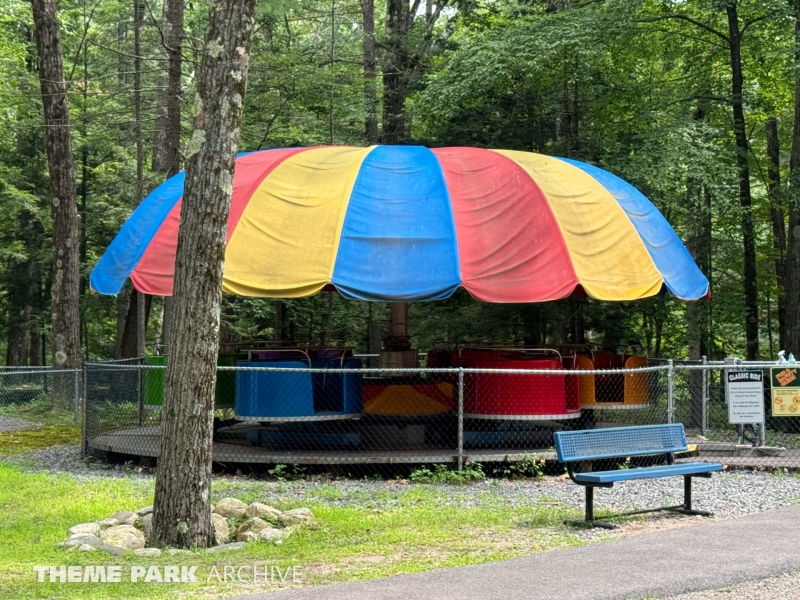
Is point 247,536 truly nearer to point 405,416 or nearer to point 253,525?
point 253,525

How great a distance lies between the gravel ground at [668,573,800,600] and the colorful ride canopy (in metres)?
6.26

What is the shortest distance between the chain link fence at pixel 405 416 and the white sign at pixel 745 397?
21 centimetres

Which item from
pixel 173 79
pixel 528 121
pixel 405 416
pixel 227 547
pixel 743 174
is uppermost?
pixel 173 79

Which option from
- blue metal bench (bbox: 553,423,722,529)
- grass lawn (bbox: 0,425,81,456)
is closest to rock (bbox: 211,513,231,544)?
blue metal bench (bbox: 553,423,722,529)

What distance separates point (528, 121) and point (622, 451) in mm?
13919

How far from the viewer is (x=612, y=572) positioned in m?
6.97

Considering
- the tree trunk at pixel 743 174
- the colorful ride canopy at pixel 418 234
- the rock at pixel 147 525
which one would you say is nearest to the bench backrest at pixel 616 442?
the colorful ride canopy at pixel 418 234

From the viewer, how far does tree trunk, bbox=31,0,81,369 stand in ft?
73.9

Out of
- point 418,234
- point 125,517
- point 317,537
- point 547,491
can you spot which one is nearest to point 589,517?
A: point 547,491

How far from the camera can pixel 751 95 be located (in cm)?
2245

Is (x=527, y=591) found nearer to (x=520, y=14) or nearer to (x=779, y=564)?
(x=779, y=564)

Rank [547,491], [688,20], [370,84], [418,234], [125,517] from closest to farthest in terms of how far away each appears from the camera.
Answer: [125,517], [547,491], [418,234], [688,20], [370,84]

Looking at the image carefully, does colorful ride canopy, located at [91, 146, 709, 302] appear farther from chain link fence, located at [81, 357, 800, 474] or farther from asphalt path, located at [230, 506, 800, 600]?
asphalt path, located at [230, 506, 800, 600]

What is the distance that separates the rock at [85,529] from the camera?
8.58 meters
